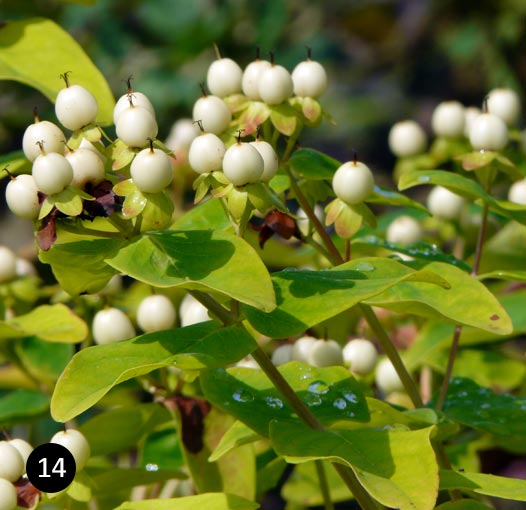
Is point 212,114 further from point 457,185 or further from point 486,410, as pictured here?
point 486,410

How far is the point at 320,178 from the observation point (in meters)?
1.02

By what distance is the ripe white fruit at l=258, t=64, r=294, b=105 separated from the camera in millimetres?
980

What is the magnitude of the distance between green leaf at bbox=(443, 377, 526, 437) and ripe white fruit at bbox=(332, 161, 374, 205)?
221 mm

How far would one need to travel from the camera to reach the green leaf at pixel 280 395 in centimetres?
89

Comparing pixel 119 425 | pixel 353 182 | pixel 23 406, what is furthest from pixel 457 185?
pixel 23 406

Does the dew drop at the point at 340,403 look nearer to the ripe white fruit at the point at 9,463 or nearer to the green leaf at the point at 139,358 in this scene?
the green leaf at the point at 139,358

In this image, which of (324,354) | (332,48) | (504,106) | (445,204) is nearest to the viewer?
(324,354)

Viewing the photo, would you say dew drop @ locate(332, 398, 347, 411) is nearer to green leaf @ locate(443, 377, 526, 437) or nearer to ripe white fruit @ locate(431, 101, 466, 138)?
green leaf @ locate(443, 377, 526, 437)

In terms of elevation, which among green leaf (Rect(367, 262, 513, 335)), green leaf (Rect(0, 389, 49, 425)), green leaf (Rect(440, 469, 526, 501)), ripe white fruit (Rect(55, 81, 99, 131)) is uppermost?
ripe white fruit (Rect(55, 81, 99, 131))

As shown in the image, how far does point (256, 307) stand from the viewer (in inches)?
29.4

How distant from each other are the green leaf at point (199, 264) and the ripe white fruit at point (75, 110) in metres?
0.11

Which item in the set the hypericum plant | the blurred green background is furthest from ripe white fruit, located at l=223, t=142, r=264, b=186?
the blurred green background

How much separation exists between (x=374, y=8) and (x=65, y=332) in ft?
11.7

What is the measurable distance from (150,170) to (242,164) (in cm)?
7
